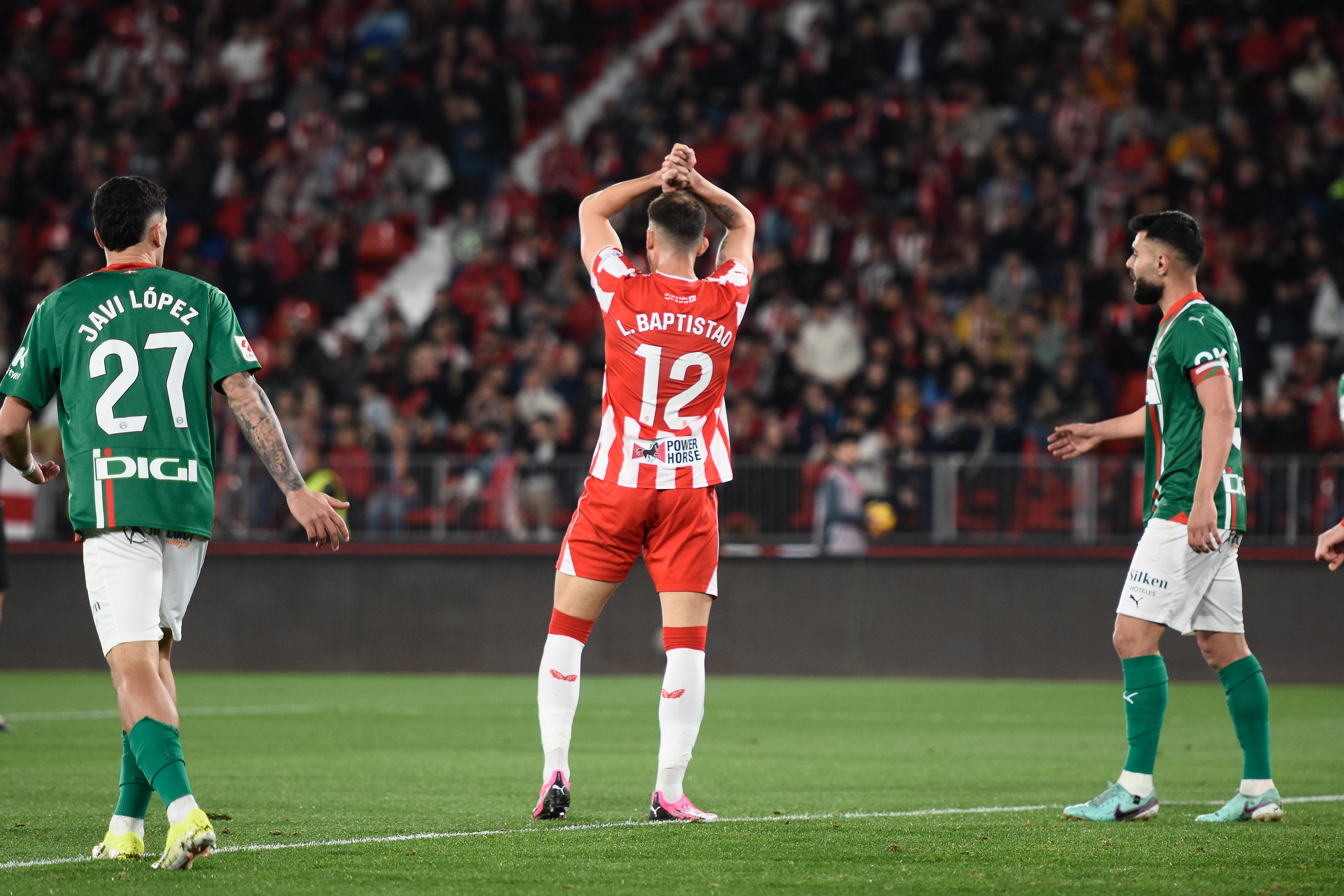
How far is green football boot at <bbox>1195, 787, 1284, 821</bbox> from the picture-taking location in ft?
22.5

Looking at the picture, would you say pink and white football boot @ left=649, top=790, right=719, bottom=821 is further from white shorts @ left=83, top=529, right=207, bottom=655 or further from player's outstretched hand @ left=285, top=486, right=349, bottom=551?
white shorts @ left=83, top=529, right=207, bottom=655

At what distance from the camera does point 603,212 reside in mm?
7121

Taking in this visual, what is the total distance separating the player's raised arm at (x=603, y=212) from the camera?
7.10 metres

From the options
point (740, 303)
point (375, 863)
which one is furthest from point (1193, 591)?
point (375, 863)

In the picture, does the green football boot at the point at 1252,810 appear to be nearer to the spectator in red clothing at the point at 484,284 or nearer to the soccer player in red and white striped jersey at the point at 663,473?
the soccer player in red and white striped jersey at the point at 663,473

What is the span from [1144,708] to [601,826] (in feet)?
7.46

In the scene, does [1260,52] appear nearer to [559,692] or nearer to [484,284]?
[484,284]

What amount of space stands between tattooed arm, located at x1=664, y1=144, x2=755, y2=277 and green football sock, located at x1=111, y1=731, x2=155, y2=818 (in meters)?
3.06

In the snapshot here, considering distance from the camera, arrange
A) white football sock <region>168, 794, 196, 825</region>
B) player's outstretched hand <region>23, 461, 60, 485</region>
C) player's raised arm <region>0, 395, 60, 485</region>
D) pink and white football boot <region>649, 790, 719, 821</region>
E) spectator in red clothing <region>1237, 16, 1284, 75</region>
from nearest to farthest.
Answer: white football sock <region>168, 794, 196, 825</region> → player's raised arm <region>0, 395, 60, 485</region> → player's outstretched hand <region>23, 461, 60, 485</region> → pink and white football boot <region>649, 790, 719, 821</region> → spectator in red clothing <region>1237, 16, 1284, 75</region>

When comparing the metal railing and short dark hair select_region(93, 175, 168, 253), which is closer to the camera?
short dark hair select_region(93, 175, 168, 253)

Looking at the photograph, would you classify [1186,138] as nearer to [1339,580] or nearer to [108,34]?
[1339,580]

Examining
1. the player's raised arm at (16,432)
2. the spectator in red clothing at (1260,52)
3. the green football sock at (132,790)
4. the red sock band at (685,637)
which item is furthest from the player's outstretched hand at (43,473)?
the spectator in red clothing at (1260,52)

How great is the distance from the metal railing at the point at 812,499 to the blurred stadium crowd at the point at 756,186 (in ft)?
1.13

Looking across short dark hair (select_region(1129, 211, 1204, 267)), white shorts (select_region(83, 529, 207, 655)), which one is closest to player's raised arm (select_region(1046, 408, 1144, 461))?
short dark hair (select_region(1129, 211, 1204, 267))
